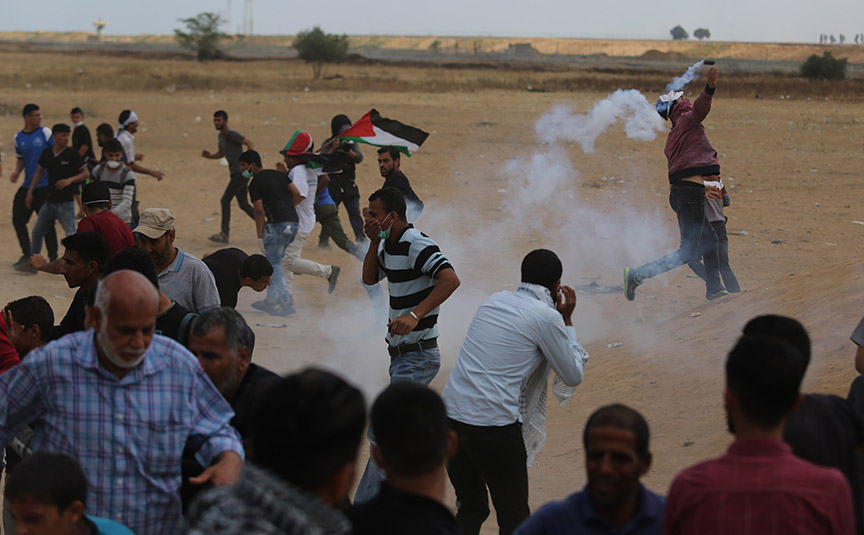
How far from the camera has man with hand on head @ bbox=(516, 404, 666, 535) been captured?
2.46 meters

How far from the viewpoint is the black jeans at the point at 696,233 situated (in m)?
8.36

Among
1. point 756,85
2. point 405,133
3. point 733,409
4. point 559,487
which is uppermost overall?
point 756,85

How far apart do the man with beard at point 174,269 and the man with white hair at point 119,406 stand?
1949 millimetres

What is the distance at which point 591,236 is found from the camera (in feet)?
40.8

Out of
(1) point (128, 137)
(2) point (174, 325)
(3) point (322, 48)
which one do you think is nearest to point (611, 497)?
(2) point (174, 325)

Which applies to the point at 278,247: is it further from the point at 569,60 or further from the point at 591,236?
the point at 569,60

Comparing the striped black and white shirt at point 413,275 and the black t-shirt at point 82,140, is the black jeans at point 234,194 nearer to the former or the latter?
the black t-shirt at point 82,140

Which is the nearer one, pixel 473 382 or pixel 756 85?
pixel 473 382

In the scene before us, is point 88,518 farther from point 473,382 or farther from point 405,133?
point 405,133

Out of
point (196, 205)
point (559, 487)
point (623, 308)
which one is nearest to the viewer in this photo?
point (559, 487)

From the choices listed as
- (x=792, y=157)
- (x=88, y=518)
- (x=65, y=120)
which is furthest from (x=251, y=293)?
(x=65, y=120)

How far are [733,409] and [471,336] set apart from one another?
191cm

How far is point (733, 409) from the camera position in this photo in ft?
7.52

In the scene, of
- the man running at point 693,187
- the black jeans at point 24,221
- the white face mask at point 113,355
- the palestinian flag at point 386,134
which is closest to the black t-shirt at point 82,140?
the black jeans at point 24,221
